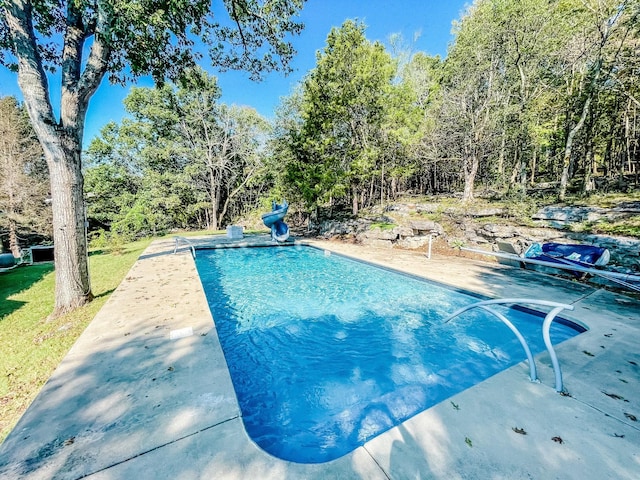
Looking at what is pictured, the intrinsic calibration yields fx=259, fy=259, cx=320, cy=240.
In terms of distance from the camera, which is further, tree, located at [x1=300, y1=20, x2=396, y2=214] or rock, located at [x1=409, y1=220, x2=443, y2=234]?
tree, located at [x1=300, y1=20, x2=396, y2=214]

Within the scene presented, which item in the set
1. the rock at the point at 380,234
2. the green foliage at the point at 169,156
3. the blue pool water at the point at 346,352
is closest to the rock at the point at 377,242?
the rock at the point at 380,234

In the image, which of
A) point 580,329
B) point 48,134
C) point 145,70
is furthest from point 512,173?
point 48,134

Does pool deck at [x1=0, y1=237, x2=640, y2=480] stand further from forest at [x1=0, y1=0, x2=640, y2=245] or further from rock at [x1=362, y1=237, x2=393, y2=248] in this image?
rock at [x1=362, y1=237, x2=393, y2=248]

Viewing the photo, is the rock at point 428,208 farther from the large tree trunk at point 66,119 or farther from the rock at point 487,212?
the large tree trunk at point 66,119

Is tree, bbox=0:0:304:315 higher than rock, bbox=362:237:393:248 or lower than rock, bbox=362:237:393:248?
higher

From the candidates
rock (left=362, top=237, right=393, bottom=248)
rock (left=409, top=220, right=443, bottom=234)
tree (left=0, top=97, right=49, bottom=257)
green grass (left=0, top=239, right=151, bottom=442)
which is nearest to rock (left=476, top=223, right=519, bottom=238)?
rock (left=409, top=220, right=443, bottom=234)

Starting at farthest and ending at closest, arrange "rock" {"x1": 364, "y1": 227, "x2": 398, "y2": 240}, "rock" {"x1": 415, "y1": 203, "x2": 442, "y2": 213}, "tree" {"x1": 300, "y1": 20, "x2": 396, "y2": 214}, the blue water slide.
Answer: "rock" {"x1": 415, "y1": 203, "x2": 442, "y2": 213}, "tree" {"x1": 300, "y1": 20, "x2": 396, "y2": 214}, the blue water slide, "rock" {"x1": 364, "y1": 227, "x2": 398, "y2": 240}

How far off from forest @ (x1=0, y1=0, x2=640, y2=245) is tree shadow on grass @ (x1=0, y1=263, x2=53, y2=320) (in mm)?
2548

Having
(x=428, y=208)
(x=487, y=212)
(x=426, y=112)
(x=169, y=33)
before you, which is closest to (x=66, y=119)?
(x=169, y=33)

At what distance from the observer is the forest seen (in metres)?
9.38

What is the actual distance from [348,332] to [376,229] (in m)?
7.29

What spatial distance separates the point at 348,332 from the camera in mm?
4230

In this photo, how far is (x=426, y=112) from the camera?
13.5 m

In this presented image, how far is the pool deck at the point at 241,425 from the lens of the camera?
1466 millimetres
